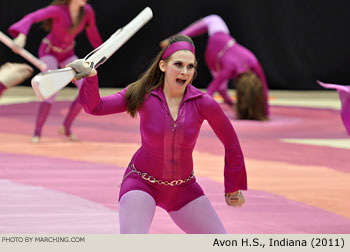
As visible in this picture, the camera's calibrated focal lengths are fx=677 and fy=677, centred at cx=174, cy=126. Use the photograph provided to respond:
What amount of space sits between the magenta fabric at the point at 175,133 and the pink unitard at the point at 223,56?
4.58 m

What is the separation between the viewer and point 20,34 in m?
5.27

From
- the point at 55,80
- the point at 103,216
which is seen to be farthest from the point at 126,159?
the point at 55,80

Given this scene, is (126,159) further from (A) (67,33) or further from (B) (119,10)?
(B) (119,10)

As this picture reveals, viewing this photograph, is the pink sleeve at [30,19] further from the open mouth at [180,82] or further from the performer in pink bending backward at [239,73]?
the open mouth at [180,82]

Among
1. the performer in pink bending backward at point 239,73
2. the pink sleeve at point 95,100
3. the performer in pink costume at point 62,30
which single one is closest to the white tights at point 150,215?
the pink sleeve at point 95,100

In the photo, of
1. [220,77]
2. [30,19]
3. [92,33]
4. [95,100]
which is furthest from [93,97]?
[220,77]

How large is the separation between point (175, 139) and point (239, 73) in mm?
4942

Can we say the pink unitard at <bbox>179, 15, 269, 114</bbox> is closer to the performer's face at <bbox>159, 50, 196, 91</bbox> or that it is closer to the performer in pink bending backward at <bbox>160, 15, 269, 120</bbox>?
the performer in pink bending backward at <bbox>160, 15, 269, 120</bbox>

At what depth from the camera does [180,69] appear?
2859 millimetres

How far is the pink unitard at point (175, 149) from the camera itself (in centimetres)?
285

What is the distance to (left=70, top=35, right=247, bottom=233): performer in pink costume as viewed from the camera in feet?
9.34

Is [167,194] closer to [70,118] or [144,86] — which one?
[144,86]

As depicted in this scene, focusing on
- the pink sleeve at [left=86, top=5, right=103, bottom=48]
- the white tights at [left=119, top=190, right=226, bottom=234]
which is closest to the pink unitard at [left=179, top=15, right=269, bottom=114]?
the pink sleeve at [left=86, top=5, right=103, bottom=48]

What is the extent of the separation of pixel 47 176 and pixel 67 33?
6.03 ft
